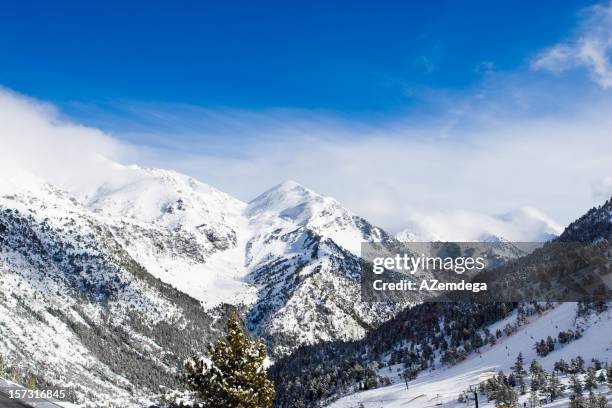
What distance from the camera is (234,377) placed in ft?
140

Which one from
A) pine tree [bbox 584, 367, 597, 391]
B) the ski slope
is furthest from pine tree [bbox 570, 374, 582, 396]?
the ski slope

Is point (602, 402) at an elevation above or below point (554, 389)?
above

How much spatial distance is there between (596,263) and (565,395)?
10061 cm

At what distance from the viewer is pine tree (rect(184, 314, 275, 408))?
42344mm

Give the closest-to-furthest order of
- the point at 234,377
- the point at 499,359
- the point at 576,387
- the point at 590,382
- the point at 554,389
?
the point at 234,377 < the point at 576,387 < the point at 590,382 < the point at 554,389 < the point at 499,359

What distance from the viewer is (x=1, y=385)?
45.5 metres

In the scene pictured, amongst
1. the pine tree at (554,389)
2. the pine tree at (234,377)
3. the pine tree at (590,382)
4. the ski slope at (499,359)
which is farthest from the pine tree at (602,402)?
the pine tree at (234,377)

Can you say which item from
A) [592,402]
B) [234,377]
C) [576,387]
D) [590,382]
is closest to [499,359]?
[590,382]

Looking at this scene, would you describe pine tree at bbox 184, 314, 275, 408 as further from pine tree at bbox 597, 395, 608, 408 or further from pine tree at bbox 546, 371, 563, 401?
pine tree at bbox 546, 371, 563, 401

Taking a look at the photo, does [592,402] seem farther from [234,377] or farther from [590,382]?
[234,377]

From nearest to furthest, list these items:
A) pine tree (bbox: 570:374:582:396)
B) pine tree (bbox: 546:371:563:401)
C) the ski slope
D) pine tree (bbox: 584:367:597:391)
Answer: pine tree (bbox: 570:374:582:396), pine tree (bbox: 584:367:597:391), pine tree (bbox: 546:371:563:401), the ski slope

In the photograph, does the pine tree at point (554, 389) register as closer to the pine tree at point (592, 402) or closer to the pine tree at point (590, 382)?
the pine tree at point (590, 382)

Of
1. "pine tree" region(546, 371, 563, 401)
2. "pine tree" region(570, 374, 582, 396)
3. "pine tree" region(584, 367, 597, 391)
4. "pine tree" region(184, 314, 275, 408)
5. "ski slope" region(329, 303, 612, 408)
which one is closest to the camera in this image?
"pine tree" region(184, 314, 275, 408)

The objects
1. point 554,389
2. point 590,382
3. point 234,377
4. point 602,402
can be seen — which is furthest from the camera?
point 554,389
